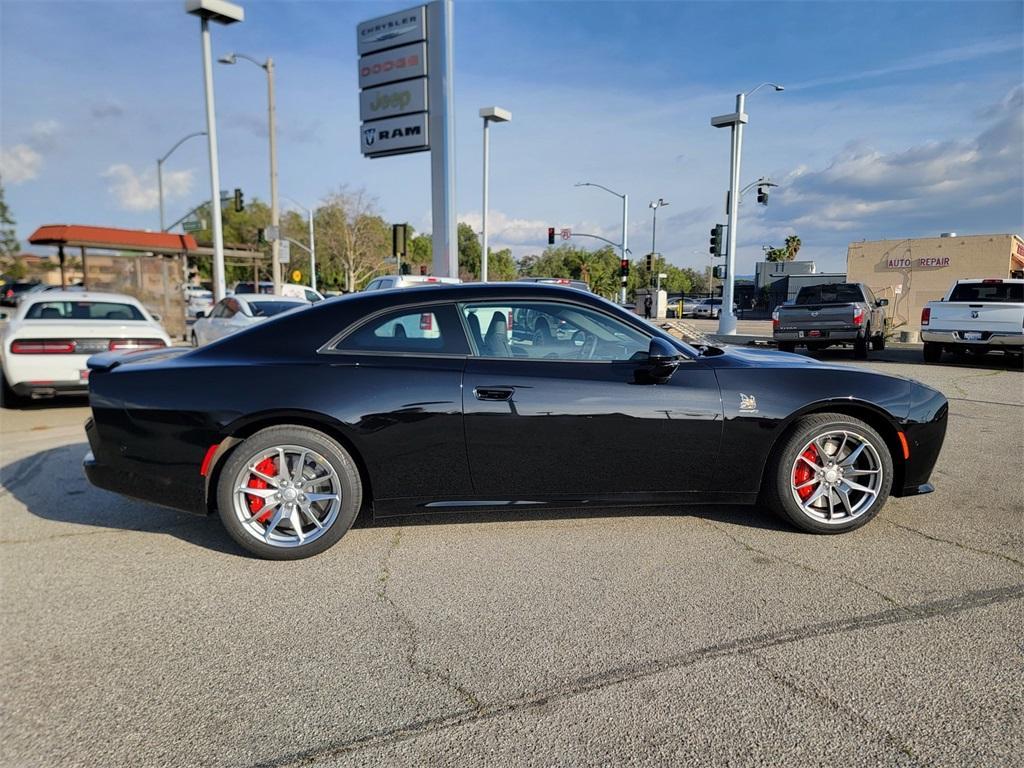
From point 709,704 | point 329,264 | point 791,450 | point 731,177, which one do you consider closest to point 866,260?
point 731,177

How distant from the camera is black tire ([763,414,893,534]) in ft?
12.3

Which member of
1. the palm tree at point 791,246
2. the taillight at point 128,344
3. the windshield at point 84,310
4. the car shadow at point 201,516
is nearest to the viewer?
the car shadow at point 201,516

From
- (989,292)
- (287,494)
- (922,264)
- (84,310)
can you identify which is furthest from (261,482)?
(922,264)

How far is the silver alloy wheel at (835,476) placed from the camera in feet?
12.5

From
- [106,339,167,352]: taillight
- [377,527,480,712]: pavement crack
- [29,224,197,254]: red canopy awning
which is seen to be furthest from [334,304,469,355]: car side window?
[29,224,197,254]: red canopy awning

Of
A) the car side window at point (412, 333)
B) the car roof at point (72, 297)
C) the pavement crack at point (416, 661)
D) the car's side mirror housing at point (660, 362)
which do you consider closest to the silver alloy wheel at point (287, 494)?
the pavement crack at point (416, 661)

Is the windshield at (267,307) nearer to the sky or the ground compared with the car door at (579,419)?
nearer to the sky

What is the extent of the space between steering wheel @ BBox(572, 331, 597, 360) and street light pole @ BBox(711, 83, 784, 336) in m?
21.3

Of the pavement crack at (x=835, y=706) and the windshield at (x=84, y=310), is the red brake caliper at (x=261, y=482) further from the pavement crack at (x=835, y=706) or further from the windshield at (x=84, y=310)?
the windshield at (x=84, y=310)

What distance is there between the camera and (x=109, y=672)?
2.52 m

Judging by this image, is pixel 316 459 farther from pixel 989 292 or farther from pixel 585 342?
pixel 989 292

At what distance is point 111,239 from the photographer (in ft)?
62.8

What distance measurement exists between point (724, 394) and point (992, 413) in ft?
19.3

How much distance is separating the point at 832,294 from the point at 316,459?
14.4m
